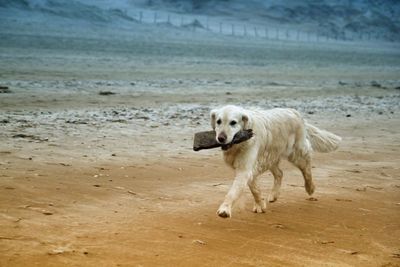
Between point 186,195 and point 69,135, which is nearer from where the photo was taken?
point 186,195

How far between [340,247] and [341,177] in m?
3.72

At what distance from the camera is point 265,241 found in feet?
21.5

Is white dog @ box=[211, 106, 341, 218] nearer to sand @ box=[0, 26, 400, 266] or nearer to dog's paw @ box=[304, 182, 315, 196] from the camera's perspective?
dog's paw @ box=[304, 182, 315, 196]

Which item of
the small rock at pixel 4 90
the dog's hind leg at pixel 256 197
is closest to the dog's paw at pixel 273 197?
the dog's hind leg at pixel 256 197

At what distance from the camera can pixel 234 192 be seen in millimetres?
7031

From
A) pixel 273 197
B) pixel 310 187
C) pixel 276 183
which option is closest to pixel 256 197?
pixel 273 197

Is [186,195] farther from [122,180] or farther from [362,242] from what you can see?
[362,242]

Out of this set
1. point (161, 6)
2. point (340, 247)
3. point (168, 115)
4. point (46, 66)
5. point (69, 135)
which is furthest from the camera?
point (161, 6)

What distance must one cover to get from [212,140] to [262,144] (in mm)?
635

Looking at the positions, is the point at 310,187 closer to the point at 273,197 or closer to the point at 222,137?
the point at 273,197

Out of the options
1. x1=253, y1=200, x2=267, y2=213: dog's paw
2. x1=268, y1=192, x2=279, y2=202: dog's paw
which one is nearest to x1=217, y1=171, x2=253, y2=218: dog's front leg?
x1=253, y1=200, x2=267, y2=213: dog's paw

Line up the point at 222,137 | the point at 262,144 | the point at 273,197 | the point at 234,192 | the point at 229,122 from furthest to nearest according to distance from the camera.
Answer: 1. the point at 273,197
2. the point at 262,144
3. the point at 229,122
4. the point at 222,137
5. the point at 234,192

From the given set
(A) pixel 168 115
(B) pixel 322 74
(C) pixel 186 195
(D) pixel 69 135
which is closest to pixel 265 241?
(C) pixel 186 195

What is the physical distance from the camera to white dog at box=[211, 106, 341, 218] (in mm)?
7379
